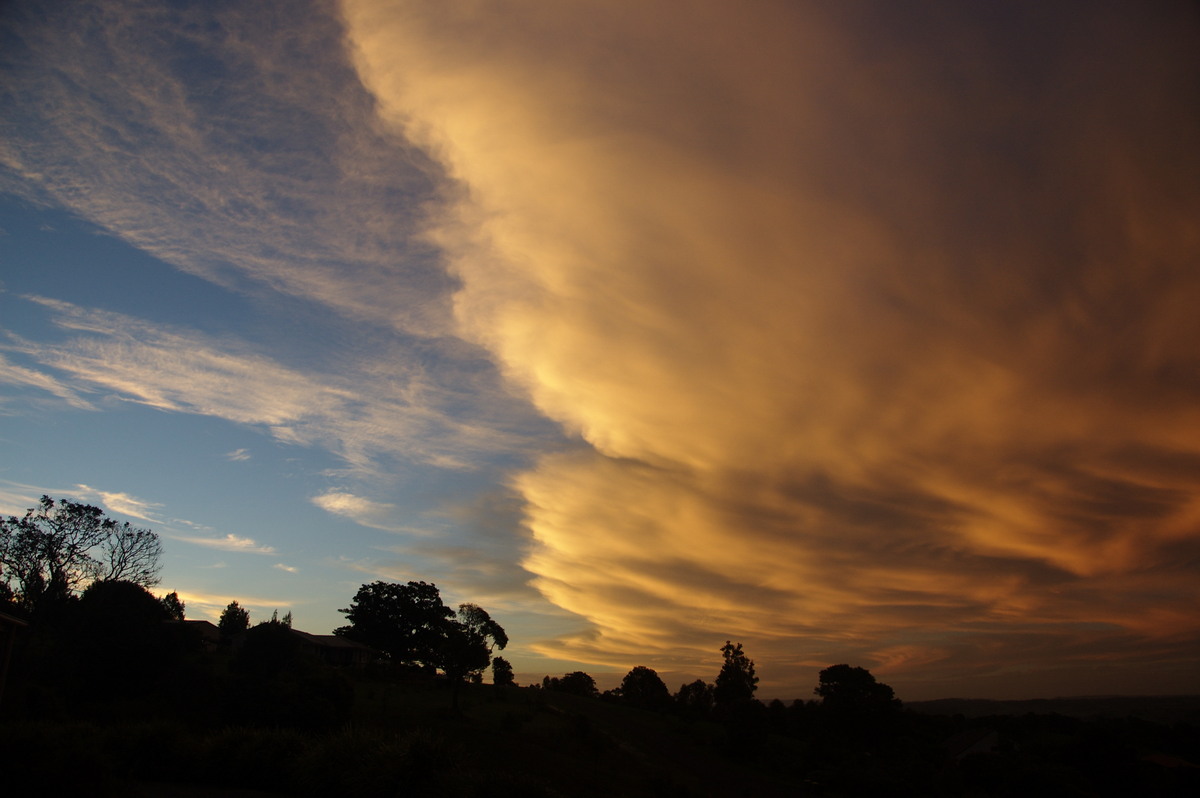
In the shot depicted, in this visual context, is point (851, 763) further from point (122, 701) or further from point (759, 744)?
point (122, 701)

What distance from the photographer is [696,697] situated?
118 m

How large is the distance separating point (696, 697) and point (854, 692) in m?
37.3

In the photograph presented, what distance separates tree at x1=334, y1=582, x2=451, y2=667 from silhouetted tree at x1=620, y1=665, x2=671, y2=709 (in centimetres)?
4270

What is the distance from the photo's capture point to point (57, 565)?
5219 cm

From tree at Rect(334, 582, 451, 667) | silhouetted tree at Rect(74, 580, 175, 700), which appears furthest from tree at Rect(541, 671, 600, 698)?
silhouetted tree at Rect(74, 580, 175, 700)

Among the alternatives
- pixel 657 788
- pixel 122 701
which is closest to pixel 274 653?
pixel 122 701

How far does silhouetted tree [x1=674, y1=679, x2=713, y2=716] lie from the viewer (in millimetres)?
111438

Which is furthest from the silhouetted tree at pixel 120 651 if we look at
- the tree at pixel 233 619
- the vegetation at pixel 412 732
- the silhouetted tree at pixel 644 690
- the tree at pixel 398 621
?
the silhouetted tree at pixel 644 690

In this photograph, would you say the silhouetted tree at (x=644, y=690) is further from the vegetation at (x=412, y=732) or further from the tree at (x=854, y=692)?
the tree at (x=854, y=692)

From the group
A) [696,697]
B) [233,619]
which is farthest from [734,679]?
[233,619]

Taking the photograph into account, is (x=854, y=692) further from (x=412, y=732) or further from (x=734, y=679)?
(x=412, y=732)

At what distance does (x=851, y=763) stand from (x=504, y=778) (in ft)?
198

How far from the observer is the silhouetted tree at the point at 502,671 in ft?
354

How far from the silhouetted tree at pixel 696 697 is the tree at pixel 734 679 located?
3456 millimetres
